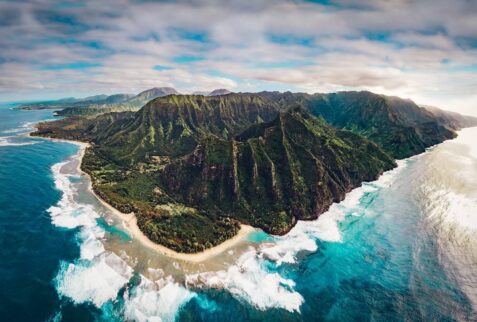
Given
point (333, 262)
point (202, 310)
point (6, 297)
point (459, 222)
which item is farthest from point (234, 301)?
point (459, 222)

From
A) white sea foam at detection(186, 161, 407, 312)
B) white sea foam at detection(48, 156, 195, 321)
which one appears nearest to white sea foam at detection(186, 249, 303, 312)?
white sea foam at detection(186, 161, 407, 312)

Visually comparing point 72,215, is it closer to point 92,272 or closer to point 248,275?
point 92,272

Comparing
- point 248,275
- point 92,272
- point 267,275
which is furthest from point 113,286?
point 267,275

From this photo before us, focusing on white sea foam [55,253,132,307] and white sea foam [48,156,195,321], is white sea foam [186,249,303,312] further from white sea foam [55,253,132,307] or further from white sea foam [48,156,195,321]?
white sea foam [55,253,132,307]

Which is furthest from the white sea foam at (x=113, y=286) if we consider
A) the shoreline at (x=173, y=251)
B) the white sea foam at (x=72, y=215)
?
the white sea foam at (x=72, y=215)

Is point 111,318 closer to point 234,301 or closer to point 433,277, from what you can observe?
point 234,301
